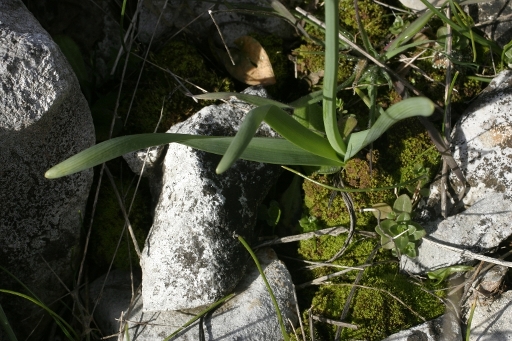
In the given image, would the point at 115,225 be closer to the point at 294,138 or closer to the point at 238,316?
the point at 238,316

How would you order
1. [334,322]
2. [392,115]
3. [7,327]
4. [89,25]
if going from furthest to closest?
[89,25], [334,322], [7,327], [392,115]

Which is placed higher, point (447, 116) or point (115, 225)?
point (447, 116)

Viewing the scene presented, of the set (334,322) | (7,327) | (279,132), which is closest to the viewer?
(279,132)

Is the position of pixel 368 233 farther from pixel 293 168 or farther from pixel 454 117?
pixel 454 117

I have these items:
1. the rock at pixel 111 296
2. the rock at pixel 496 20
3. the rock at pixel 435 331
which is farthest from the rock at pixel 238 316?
the rock at pixel 496 20

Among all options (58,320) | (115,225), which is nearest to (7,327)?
(58,320)

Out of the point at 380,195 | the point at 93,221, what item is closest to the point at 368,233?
the point at 380,195

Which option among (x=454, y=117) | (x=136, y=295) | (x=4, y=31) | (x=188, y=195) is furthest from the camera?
(x=454, y=117)

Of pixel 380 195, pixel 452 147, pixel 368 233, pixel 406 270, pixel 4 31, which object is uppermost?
pixel 4 31
